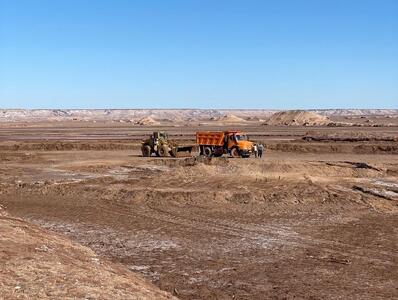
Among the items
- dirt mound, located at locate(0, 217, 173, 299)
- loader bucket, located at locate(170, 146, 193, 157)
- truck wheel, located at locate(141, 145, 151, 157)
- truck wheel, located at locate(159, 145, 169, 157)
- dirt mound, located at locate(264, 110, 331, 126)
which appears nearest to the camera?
dirt mound, located at locate(0, 217, 173, 299)

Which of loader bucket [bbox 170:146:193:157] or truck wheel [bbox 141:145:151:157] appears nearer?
loader bucket [bbox 170:146:193:157]

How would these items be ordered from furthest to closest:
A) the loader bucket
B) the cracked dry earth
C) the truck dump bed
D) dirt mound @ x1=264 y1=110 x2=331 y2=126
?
dirt mound @ x1=264 y1=110 x2=331 y2=126
the loader bucket
the truck dump bed
the cracked dry earth

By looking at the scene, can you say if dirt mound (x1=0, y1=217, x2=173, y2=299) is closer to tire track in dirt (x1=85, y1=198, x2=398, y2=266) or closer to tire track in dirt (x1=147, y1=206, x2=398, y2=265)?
tire track in dirt (x1=85, y1=198, x2=398, y2=266)

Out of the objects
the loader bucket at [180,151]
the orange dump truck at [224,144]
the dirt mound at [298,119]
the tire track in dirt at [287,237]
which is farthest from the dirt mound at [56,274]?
the dirt mound at [298,119]

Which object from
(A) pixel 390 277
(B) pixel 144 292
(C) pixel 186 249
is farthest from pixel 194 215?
(B) pixel 144 292

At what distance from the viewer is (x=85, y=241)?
15.9 m

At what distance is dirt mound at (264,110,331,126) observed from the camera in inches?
4877

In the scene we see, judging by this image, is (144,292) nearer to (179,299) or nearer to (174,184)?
(179,299)

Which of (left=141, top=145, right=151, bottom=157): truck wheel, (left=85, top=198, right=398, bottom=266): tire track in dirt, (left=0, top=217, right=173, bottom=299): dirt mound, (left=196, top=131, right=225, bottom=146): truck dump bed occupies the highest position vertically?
(left=196, top=131, right=225, bottom=146): truck dump bed

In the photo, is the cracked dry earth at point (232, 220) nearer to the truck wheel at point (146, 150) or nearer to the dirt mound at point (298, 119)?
the truck wheel at point (146, 150)

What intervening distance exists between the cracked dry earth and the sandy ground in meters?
0.04

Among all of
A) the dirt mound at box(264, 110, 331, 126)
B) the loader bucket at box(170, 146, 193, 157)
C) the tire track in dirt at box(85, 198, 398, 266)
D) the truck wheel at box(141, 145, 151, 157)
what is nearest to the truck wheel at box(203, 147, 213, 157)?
the loader bucket at box(170, 146, 193, 157)

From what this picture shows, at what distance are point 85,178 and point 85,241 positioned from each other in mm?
13209

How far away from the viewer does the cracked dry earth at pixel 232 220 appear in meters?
12.2
